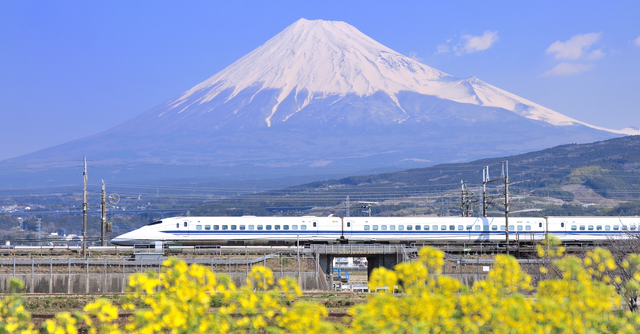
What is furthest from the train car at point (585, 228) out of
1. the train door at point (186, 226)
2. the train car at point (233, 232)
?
the train door at point (186, 226)

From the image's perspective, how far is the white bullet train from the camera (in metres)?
59.6

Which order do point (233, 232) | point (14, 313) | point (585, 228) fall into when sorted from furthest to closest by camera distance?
point (585, 228), point (233, 232), point (14, 313)

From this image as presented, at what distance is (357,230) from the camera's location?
201 feet

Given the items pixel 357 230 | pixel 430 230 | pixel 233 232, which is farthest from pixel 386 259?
pixel 233 232

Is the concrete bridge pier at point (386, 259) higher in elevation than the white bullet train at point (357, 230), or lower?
lower

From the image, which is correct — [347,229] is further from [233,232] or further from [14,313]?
[14,313]

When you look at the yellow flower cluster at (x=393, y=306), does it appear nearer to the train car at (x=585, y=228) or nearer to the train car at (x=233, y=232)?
the train car at (x=233, y=232)

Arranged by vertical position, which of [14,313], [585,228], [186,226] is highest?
[186,226]

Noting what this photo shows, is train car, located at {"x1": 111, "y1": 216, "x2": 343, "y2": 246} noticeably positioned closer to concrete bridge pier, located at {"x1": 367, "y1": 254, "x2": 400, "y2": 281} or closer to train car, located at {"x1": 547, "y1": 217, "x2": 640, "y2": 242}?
concrete bridge pier, located at {"x1": 367, "y1": 254, "x2": 400, "y2": 281}

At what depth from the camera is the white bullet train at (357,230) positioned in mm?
59625

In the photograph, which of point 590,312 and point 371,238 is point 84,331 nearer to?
point 590,312

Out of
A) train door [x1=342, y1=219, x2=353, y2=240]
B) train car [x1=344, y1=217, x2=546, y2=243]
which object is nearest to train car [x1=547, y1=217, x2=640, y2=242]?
train car [x1=344, y1=217, x2=546, y2=243]

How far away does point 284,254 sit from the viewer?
56219mm

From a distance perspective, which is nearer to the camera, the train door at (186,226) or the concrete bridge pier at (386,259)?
the concrete bridge pier at (386,259)
